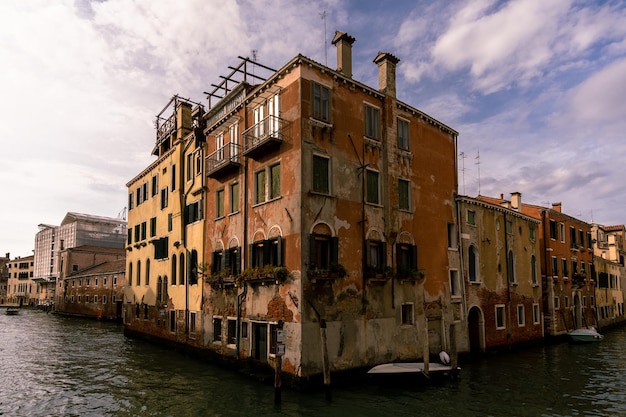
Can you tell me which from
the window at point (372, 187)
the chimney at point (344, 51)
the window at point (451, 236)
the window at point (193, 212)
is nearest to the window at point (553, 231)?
the window at point (451, 236)

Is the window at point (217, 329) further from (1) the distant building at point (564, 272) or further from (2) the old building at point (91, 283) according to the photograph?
(2) the old building at point (91, 283)

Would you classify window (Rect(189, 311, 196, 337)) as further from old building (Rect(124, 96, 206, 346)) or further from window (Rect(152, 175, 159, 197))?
window (Rect(152, 175, 159, 197))

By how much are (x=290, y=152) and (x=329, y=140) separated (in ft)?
5.51

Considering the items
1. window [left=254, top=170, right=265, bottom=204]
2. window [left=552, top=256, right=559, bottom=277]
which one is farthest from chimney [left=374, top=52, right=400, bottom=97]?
window [left=552, top=256, right=559, bottom=277]

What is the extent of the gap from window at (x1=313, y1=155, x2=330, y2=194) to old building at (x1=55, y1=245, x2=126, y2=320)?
3664cm

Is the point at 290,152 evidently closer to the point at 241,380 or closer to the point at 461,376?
the point at 241,380

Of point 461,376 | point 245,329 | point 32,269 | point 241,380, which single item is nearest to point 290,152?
point 245,329

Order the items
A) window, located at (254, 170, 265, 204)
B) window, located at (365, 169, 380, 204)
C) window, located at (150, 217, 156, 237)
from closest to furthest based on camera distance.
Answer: window, located at (254, 170, 265, 204), window, located at (365, 169, 380, 204), window, located at (150, 217, 156, 237)

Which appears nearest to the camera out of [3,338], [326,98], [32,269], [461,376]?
[326,98]

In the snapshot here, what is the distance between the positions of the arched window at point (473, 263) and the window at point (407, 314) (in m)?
5.87

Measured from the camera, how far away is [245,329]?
19.4m

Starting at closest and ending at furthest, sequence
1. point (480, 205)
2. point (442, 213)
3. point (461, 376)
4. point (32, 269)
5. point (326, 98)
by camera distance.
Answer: point (326, 98), point (461, 376), point (442, 213), point (480, 205), point (32, 269)

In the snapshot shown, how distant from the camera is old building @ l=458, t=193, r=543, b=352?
2458 centimetres

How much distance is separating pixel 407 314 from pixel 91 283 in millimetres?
51601
